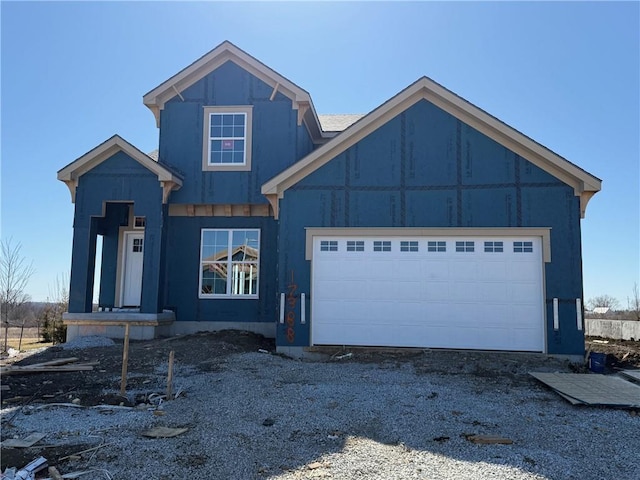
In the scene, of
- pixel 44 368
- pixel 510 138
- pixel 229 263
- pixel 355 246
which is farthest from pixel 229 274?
pixel 510 138

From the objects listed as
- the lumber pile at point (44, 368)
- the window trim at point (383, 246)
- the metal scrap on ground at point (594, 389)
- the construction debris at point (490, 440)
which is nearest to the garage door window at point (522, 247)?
the window trim at point (383, 246)

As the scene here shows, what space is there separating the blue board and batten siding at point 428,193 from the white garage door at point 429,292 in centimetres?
36

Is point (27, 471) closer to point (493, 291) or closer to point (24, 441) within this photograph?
point (24, 441)

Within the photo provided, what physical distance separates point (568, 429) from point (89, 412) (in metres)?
6.26

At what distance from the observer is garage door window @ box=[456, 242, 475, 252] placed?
1155 centimetres

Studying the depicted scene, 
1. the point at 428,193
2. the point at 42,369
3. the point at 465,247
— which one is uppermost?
the point at 428,193

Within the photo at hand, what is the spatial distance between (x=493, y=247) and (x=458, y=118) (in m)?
3.15

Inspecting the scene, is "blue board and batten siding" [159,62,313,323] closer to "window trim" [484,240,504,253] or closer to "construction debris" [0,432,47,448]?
"window trim" [484,240,504,253]

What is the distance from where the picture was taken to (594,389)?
822 centimetres

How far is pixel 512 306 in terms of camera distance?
11.3 m

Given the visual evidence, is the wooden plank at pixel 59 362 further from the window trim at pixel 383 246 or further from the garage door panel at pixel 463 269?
the garage door panel at pixel 463 269

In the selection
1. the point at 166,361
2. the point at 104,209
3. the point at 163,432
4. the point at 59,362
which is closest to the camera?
the point at 163,432

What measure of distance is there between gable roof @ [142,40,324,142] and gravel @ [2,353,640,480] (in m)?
8.41

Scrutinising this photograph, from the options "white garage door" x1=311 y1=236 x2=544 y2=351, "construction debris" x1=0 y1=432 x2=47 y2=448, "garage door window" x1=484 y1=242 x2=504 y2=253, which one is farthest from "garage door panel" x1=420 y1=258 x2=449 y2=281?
"construction debris" x1=0 y1=432 x2=47 y2=448
